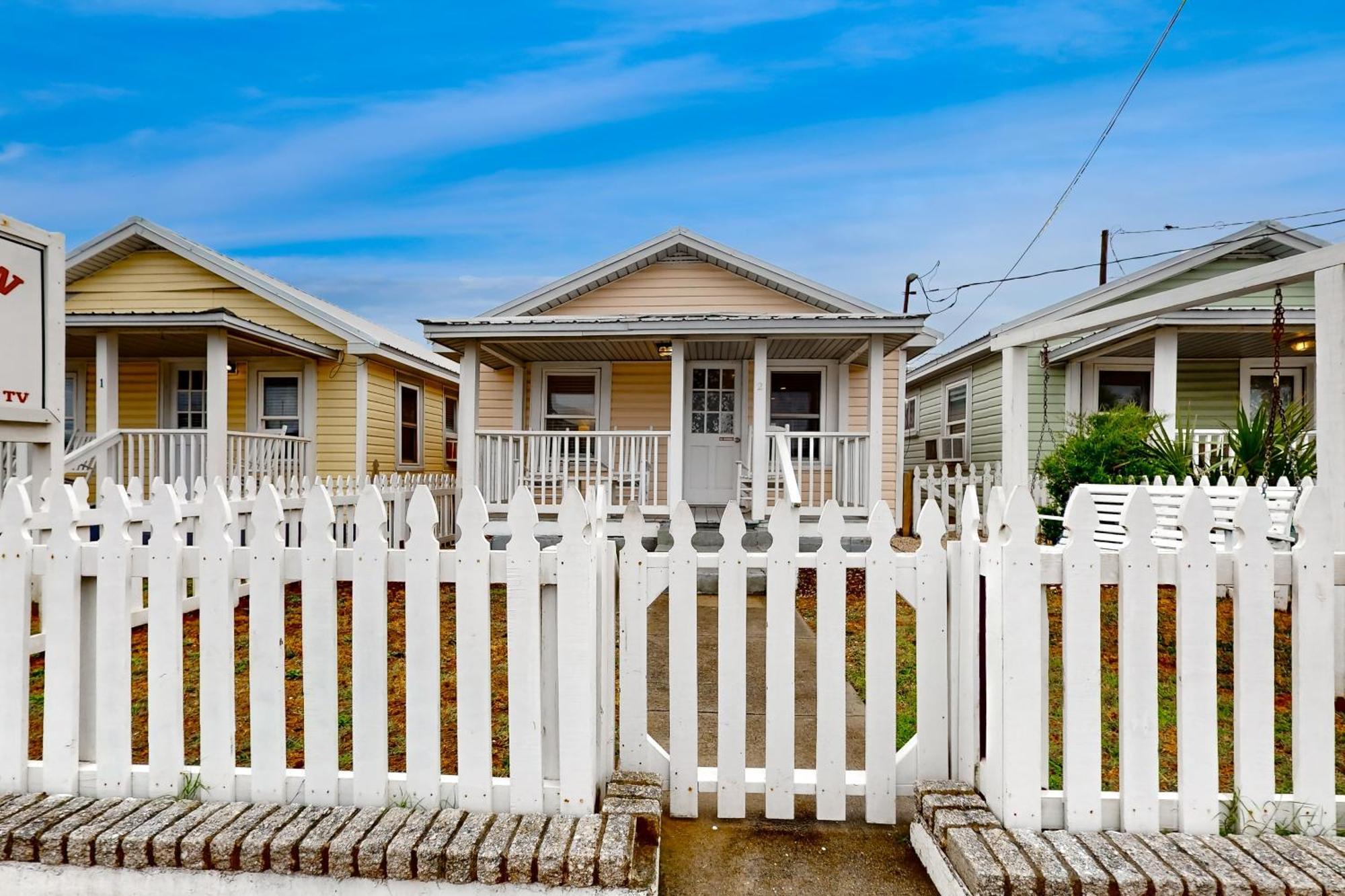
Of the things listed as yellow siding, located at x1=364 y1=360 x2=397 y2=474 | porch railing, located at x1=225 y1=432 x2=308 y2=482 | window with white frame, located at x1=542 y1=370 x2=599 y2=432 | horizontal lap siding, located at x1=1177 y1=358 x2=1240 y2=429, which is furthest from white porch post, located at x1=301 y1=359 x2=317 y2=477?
horizontal lap siding, located at x1=1177 y1=358 x2=1240 y2=429

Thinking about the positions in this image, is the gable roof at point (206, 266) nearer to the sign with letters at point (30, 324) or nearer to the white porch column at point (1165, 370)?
the sign with letters at point (30, 324)

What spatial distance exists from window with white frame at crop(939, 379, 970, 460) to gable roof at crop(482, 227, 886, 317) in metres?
5.86

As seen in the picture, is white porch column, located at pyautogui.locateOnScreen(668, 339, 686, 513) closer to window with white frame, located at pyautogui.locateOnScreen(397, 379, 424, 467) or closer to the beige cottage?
the beige cottage

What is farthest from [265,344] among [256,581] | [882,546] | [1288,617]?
[1288,617]

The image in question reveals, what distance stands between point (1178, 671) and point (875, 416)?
22.2 ft

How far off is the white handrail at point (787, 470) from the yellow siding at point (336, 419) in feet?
25.6

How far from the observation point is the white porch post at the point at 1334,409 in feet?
12.1

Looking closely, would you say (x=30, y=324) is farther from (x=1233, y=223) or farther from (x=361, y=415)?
(x=1233, y=223)

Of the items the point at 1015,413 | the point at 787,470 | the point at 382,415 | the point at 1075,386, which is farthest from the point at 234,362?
the point at 1075,386

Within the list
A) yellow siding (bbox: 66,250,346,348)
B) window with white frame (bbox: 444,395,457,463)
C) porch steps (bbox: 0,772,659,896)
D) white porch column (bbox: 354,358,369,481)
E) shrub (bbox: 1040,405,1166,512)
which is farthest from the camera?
window with white frame (bbox: 444,395,457,463)

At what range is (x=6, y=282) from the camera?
409cm

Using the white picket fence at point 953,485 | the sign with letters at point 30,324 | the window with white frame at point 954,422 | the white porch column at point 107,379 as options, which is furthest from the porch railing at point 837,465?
the white porch column at point 107,379

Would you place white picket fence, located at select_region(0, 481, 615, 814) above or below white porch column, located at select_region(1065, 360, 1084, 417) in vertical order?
below

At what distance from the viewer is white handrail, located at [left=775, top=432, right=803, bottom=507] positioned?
287 inches
